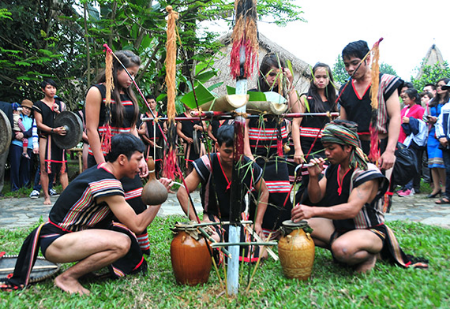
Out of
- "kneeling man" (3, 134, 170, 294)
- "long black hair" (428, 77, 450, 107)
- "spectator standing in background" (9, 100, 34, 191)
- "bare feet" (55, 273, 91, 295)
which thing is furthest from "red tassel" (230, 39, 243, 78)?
"spectator standing in background" (9, 100, 34, 191)

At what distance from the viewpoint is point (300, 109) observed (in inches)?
141

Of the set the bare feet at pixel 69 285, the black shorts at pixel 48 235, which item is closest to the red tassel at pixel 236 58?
the black shorts at pixel 48 235

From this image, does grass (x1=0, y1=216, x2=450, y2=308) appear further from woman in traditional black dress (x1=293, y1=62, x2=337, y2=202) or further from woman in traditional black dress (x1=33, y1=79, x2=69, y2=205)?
woman in traditional black dress (x1=33, y1=79, x2=69, y2=205)

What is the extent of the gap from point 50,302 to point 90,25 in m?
7.38

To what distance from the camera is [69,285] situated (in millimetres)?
2674

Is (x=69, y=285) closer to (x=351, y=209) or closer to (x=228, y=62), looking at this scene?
(x=351, y=209)

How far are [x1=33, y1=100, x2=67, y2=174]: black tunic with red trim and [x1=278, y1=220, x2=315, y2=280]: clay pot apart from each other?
15.1 feet

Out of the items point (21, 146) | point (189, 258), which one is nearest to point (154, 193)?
point (189, 258)

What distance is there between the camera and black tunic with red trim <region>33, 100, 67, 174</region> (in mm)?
6089

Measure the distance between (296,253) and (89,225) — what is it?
155 cm

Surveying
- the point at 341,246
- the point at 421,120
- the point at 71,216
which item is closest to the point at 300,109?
the point at 341,246

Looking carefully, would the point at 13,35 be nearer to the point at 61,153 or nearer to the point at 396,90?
the point at 61,153

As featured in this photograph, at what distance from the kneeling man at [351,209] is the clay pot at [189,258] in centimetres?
76

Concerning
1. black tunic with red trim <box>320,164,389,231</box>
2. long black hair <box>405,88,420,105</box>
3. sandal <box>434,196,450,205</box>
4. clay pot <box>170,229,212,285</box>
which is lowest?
sandal <box>434,196,450,205</box>
